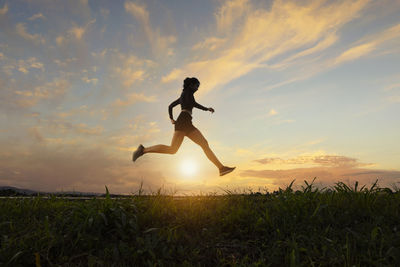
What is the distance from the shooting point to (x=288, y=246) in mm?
3654

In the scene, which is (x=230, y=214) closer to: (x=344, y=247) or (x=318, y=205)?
(x=318, y=205)

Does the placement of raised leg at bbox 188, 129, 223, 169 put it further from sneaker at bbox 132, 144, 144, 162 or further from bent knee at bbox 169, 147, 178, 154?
sneaker at bbox 132, 144, 144, 162

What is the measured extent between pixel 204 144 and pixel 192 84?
1.61 metres

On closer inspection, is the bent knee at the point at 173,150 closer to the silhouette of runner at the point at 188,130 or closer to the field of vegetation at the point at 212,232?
the silhouette of runner at the point at 188,130

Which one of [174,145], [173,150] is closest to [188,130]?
[174,145]

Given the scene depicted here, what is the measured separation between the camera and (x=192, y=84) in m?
8.41

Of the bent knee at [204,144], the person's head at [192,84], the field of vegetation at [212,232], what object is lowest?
the field of vegetation at [212,232]

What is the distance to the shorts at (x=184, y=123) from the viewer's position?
820 centimetres

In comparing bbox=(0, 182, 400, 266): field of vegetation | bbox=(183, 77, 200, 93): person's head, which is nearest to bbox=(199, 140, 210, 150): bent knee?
bbox=(183, 77, 200, 93): person's head

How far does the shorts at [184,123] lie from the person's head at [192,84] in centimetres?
71

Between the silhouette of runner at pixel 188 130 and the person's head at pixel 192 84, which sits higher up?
the person's head at pixel 192 84

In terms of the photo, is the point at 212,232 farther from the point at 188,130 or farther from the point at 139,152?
the point at 139,152

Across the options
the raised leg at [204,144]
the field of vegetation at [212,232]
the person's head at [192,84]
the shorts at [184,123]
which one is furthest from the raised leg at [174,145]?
the field of vegetation at [212,232]

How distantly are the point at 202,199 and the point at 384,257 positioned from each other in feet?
9.44
